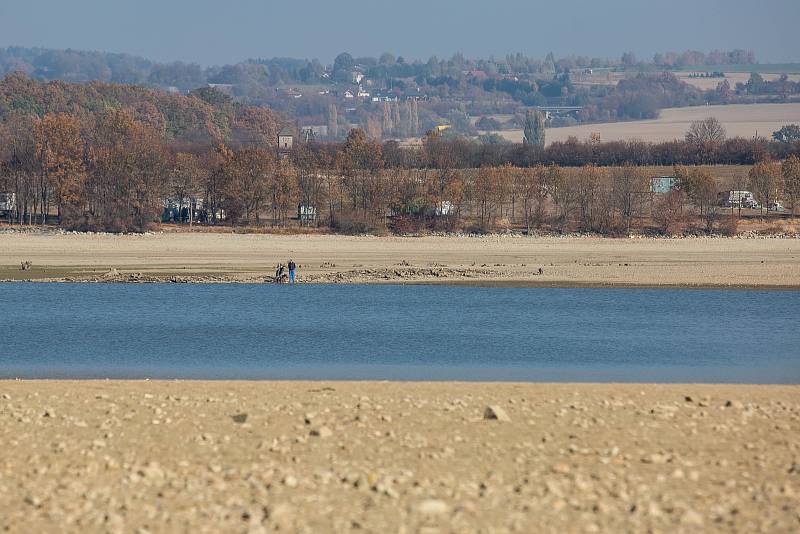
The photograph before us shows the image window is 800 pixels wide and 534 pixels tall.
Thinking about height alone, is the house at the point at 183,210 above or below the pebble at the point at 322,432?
above

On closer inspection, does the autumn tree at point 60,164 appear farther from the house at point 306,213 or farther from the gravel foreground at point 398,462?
the gravel foreground at point 398,462

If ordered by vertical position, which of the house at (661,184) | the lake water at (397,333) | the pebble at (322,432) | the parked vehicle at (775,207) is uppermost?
the house at (661,184)

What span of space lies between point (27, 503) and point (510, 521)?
17.0 ft

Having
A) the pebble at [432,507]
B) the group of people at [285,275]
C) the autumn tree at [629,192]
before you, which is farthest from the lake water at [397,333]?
the autumn tree at [629,192]

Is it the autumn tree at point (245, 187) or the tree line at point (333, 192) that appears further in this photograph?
the autumn tree at point (245, 187)

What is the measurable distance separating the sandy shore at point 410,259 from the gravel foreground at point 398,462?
23.7m

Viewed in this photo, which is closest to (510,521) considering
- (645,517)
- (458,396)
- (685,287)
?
(645,517)

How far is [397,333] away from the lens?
29469mm

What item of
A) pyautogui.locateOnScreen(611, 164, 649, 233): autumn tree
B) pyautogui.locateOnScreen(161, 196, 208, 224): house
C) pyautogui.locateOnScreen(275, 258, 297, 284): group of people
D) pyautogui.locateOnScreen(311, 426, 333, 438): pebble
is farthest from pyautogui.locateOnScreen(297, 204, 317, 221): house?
pyautogui.locateOnScreen(311, 426, 333, 438): pebble

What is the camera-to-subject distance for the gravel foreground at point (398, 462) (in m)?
11.7

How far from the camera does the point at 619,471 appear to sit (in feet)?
43.4

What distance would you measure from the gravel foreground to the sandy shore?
2372 cm

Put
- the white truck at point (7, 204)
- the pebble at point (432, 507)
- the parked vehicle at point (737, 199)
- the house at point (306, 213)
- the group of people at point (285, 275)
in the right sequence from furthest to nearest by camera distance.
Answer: the parked vehicle at point (737, 199), the white truck at point (7, 204), the house at point (306, 213), the group of people at point (285, 275), the pebble at point (432, 507)

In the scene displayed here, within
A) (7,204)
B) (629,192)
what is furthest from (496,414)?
(7,204)
